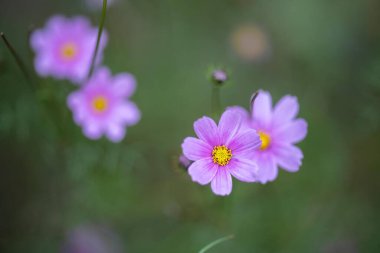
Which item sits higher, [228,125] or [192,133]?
[192,133]

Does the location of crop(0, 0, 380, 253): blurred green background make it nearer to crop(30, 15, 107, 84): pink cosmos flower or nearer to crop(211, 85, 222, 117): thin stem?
crop(30, 15, 107, 84): pink cosmos flower

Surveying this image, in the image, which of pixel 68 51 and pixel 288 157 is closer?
pixel 288 157

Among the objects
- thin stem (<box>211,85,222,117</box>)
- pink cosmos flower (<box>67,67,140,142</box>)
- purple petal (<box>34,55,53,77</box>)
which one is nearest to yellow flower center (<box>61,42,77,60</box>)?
purple petal (<box>34,55,53,77</box>)

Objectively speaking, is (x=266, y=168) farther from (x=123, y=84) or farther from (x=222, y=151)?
(x=123, y=84)

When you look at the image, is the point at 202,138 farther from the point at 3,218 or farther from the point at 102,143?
the point at 3,218

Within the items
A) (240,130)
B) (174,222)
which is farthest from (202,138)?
(174,222)

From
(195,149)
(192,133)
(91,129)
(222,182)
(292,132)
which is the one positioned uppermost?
A: (192,133)

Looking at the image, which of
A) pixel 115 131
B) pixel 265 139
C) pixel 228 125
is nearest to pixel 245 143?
pixel 228 125
